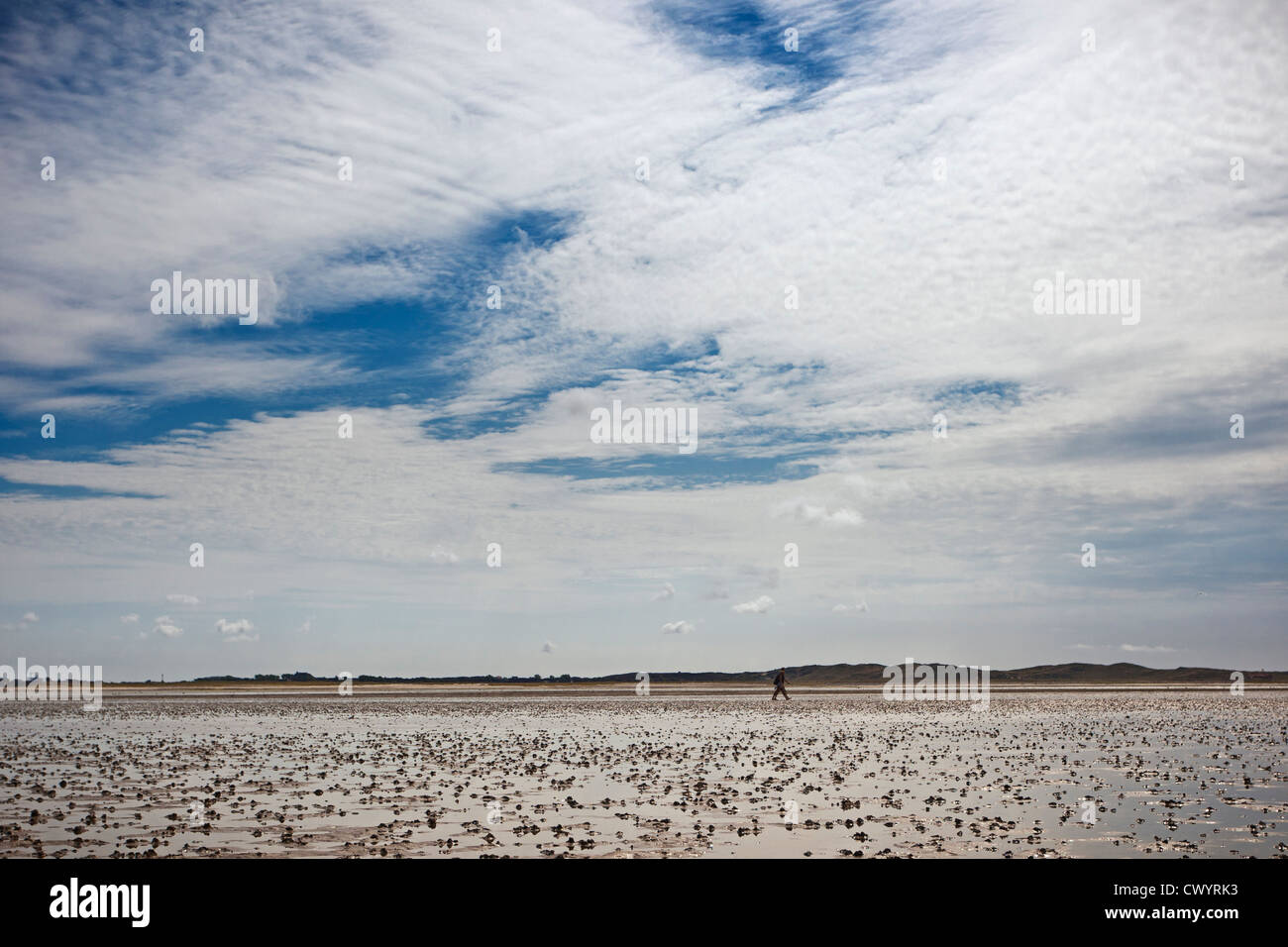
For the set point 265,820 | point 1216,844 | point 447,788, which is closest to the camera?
point 1216,844

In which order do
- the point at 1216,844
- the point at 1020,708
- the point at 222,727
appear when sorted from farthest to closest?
1. the point at 1020,708
2. the point at 222,727
3. the point at 1216,844

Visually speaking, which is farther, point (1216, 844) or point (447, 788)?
point (447, 788)

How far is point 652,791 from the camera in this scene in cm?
2514

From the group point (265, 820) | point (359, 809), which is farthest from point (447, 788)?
point (265, 820)

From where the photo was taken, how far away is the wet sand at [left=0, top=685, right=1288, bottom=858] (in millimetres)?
18484

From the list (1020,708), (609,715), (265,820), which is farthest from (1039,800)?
(1020,708)

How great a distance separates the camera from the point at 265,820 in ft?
69.7

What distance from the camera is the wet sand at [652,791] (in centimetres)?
1848
